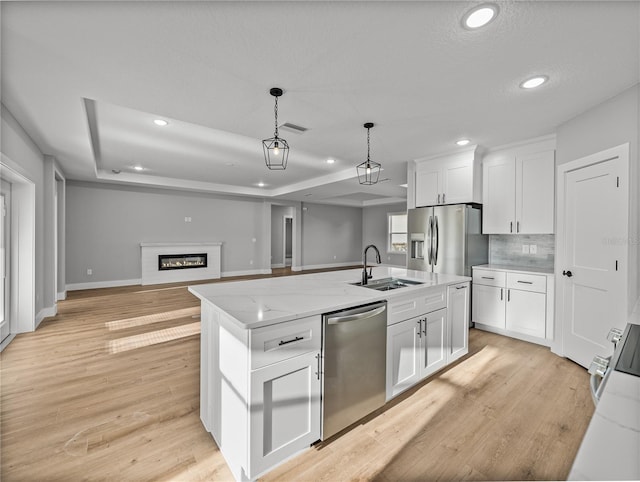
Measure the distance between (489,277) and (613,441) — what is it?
3800 mm

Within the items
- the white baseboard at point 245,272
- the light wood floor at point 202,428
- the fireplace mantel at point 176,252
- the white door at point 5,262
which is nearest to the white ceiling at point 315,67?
the white door at point 5,262

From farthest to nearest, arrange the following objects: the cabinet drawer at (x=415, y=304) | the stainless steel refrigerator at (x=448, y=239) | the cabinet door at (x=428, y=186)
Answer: the cabinet door at (x=428, y=186) → the stainless steel refrigerator at (x=448, y=239) → the cabinet drawer at (x=415, y=304)

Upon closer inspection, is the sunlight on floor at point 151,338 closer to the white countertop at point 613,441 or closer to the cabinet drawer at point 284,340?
the cabinet drawer at point 284,340

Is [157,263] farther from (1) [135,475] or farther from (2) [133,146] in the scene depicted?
(1) [135,475]

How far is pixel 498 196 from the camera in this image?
399 centimetres

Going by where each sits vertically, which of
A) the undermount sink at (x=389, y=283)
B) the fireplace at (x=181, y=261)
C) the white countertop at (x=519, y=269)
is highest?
the white countertop at (x=519, y=269)

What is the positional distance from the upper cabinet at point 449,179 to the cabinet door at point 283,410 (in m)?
3.37

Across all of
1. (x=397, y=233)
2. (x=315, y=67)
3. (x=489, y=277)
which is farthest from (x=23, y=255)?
(x=397, y=233)

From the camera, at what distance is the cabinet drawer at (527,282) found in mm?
3457

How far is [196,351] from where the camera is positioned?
3.26 metres

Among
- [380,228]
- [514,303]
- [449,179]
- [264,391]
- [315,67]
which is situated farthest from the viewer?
[380,228]

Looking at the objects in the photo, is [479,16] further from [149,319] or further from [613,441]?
[149,319]

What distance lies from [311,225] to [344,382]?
860cm

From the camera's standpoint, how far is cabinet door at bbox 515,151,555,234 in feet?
11.6
